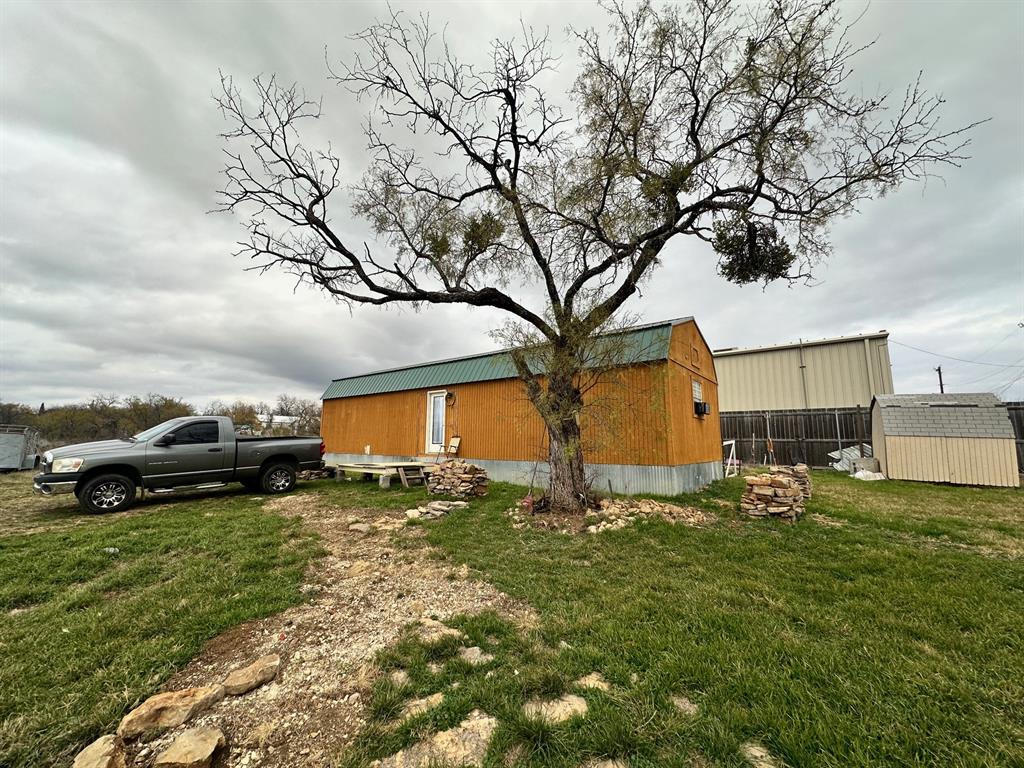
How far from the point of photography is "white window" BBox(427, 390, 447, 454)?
12875 mm

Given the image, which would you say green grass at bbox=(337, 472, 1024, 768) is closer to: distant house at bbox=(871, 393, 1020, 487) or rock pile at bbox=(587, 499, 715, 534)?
rock pile at bbox=(587, 499, 715, 534)

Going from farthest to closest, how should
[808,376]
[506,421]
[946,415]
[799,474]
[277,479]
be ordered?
[808,376] → [506,421] → [946,415] → [277,479] → [799,474]

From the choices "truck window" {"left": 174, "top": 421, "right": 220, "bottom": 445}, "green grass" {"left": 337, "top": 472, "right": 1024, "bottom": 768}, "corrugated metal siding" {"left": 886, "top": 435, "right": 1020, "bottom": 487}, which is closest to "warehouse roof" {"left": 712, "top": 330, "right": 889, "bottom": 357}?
"corrugated metal siding" {"left": 886, "top": 435, "right": 1020, "bottom": 487}

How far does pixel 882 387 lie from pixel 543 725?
Answer: 20607 millimetres

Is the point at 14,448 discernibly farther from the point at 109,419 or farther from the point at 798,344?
the point at 798,344

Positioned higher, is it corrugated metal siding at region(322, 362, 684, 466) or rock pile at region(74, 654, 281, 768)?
corrugated metal siding at region(322, 362, 684, 466)

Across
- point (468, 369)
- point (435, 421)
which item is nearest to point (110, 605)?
point (468, 369)

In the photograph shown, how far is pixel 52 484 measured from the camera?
698 cm

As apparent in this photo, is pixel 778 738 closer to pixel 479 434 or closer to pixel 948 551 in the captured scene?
pixel 948 551

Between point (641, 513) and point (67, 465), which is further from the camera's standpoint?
point (67, 465)

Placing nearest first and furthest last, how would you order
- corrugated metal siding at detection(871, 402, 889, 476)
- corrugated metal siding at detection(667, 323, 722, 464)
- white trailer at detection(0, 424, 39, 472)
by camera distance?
corrugated metal siding at detection(667, 323, 722, 464)
corrugated metal siding at detection(871, 402, 889, 476)
white trailer at detection(0, 424, 39, 472)

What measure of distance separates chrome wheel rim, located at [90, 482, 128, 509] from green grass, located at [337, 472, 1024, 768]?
6.96 meters

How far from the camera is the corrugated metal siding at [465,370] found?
869cm

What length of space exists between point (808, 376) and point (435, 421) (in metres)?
16.8
